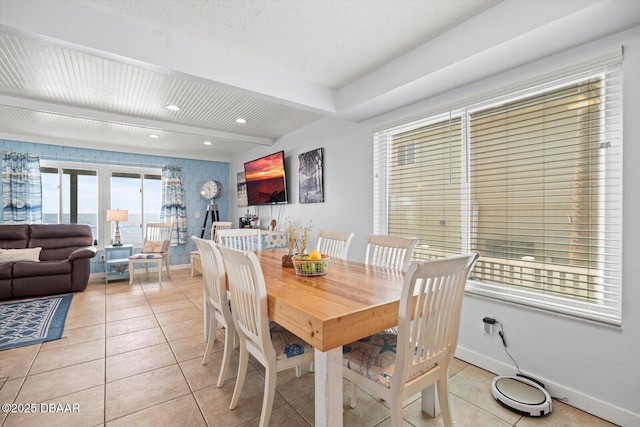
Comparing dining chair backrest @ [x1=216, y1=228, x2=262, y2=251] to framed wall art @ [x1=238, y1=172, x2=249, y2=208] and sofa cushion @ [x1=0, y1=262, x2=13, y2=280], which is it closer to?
framed wall art @ [x1=238, y1=172, x2=249, y2=208]

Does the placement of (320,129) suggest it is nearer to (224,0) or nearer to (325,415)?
(224,0)

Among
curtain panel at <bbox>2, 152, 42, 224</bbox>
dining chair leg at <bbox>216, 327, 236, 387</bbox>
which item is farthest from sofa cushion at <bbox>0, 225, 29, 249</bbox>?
dining chair leg at <bbox>216, 327, 236, 387</bbox>

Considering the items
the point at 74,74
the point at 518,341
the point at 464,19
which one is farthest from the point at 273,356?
the point at 74,74

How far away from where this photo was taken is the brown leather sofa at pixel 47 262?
3881 millimetres

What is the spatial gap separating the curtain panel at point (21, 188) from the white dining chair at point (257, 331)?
5.28 metres

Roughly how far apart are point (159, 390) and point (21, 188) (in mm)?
4927

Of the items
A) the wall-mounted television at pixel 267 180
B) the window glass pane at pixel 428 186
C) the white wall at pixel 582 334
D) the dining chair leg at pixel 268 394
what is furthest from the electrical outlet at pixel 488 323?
the wall-mounted television at pixel 267 180

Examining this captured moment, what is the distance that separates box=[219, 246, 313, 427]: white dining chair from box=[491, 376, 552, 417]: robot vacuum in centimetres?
126

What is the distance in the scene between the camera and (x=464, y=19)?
6.55 feet

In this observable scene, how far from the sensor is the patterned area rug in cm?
271

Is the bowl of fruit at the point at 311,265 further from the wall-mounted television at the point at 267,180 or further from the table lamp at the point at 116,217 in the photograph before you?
the table lamp at the point at 116,217

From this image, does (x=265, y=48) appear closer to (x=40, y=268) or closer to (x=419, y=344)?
(x=419, y=344)

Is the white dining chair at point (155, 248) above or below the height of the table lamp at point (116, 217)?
below

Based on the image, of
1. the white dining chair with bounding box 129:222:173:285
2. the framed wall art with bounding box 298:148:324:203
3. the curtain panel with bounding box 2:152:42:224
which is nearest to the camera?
the framed wall art with bounding box 298:148:324:203
